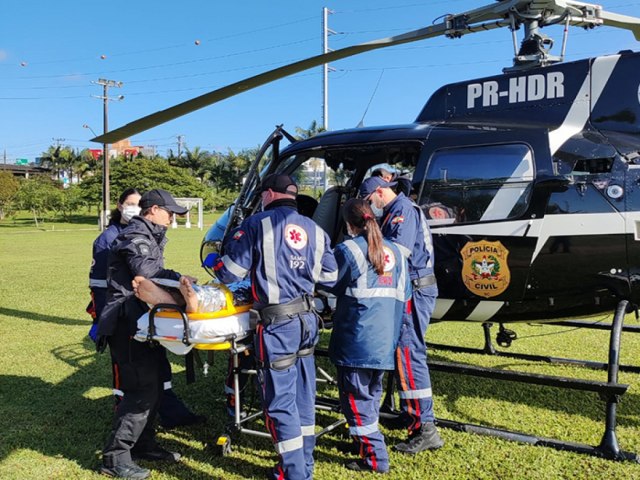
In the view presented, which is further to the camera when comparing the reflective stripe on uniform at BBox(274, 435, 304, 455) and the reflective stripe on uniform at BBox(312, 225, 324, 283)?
the reflective stripe on uniform at BBox(312, 225, 324, 283)

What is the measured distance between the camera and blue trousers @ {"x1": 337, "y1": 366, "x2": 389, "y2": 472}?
366 centimetres

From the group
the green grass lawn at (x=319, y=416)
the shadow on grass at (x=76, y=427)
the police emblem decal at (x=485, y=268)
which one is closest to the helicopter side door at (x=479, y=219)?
the police emblem decal at (x=485, y=268)

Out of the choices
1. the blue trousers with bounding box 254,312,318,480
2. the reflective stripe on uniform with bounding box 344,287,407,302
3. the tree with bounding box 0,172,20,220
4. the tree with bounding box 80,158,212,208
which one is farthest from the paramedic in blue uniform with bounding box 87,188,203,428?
the tree with bounding box 0,172,20,220

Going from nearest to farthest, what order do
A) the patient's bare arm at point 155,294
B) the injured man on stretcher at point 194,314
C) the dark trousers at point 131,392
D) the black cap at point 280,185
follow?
the injured man on stretcher at point 194,314
the patient's bare arm at point 155,294
the black cap at point 280,185
the dark trousers at point 131,392

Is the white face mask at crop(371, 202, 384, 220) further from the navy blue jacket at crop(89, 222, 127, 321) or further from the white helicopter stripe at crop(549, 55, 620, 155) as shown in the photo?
the navy blue jacket at crop(89, 222, 127, 321)

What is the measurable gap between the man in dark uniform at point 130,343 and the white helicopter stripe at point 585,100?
308 centimetres

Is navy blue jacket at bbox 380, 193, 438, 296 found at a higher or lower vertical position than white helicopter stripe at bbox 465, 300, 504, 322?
higher

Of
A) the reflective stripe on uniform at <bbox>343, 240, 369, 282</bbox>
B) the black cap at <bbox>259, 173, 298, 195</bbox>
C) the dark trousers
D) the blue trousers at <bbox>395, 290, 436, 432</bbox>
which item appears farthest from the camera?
the blue trousers at <bbox>395, 290, 436, 432</bbox>

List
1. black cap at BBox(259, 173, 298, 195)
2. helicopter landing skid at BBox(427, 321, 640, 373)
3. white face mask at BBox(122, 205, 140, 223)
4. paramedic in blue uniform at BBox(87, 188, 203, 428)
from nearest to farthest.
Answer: black cap at BBox(259, 173, 298, 195) < paramedic in blue uniform at BBox(87, 188, 203, 428) < white face mask at BBox(122, 205, 140, 223) < helicopter landing skid at BBox(427, 321, 640, 373)

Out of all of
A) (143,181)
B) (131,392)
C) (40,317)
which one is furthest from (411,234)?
(143,181)

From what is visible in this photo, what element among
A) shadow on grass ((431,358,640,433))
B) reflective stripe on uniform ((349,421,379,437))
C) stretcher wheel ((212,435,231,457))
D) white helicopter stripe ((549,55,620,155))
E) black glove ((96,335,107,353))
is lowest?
shadow on grass ((431,358,640,433))

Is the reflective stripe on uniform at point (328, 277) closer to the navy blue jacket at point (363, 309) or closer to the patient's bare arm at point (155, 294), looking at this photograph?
the navy blue jacket at point (363, 309)

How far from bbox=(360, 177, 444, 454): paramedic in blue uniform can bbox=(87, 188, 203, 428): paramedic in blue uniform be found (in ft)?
5.94

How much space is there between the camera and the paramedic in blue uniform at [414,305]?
4.02 metres
